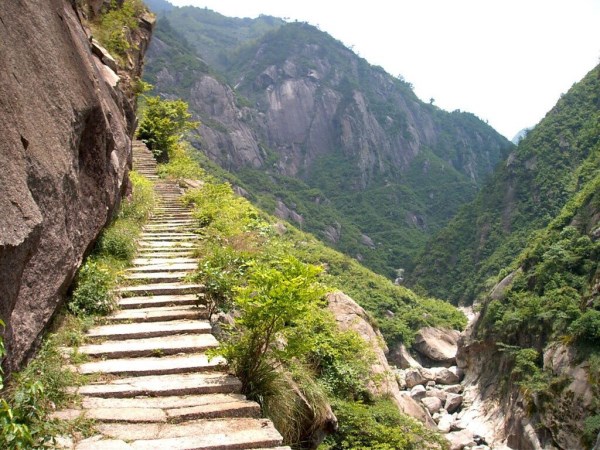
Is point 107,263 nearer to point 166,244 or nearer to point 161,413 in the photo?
point 166,244

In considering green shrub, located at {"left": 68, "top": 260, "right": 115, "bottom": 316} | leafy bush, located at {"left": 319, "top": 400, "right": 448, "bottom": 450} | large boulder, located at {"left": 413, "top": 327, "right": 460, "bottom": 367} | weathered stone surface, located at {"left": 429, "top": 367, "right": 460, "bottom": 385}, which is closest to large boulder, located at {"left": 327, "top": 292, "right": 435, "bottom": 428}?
leafy bush, located at {"left": 319, "top": 400, "right": 448, "bottom": 450}

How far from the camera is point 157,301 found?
5.93 m

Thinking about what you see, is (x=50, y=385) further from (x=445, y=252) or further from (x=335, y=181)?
(x=335, y=181)

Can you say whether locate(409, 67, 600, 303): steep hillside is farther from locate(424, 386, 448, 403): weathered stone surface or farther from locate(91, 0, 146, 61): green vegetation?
locate(91, 0, 146, 61): green vegetation

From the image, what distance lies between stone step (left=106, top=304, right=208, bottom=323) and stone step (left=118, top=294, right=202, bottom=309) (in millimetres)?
70

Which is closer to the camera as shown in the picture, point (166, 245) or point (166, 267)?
point (166, 267)

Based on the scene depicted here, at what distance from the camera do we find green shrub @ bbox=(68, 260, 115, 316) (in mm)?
5363

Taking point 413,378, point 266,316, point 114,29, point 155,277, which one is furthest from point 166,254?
point 413,378

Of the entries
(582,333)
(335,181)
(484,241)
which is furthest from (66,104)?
(335,181)

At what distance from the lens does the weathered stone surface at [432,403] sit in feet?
84.1

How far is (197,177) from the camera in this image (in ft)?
61.4

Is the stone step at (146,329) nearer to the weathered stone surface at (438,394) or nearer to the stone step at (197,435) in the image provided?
the stone step at (197,435)

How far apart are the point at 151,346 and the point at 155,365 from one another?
38 cm

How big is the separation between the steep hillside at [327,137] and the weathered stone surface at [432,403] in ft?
210
